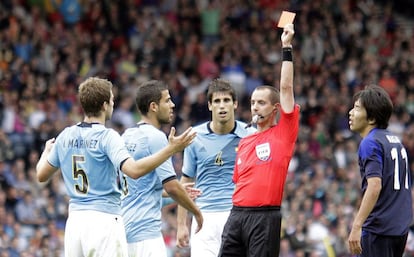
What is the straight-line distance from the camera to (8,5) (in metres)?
23.2

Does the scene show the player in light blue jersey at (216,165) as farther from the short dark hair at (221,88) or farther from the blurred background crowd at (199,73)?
the blurred background crowd at (199,73)

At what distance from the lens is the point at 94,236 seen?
939 cm

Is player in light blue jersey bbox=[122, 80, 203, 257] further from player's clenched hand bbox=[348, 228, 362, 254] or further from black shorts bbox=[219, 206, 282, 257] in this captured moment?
player's clenched hand bbox=[348, 228, 362, 254]

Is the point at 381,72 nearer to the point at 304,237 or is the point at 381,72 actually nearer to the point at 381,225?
the point at 304,237

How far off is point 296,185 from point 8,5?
7.71 metres

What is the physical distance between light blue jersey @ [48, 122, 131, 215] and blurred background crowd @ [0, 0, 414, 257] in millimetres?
6992

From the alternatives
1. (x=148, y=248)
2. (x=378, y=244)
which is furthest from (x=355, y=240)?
(x=148, y=248)

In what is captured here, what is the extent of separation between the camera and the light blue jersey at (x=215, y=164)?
11.3 meters

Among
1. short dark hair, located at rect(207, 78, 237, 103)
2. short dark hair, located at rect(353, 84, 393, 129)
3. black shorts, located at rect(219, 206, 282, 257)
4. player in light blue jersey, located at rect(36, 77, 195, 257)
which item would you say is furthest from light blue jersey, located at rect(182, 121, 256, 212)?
player in light blue jersey, located at rect(36, 77, 195, 257)

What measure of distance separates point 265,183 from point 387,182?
1.14 metres

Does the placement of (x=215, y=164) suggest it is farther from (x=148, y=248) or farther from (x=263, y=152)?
(x=263, y=152)

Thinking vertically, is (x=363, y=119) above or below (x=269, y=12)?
below

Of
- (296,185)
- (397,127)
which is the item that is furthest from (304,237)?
(397,127)

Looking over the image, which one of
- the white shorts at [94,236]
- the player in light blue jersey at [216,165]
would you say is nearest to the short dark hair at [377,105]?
the player in light blue jersey at [216,165]
